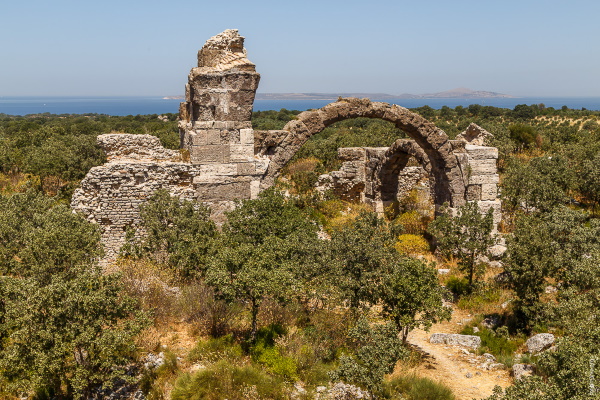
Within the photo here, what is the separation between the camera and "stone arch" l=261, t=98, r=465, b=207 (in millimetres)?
12742

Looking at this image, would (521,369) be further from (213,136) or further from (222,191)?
(213,136)

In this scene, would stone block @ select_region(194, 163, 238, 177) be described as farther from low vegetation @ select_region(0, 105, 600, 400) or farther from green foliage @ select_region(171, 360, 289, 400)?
green foliage @ select_region(171, 360, 289, 400)

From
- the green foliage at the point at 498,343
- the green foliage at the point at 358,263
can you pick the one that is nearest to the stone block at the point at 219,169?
the green foliage at the point at 358,263

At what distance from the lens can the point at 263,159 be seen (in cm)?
1262

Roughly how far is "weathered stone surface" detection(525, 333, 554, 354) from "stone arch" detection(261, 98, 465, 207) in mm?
5808

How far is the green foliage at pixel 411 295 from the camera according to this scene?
8352 mm

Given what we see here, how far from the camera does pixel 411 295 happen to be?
834 centimetres

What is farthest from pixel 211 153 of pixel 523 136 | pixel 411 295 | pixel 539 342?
pixel 523 136

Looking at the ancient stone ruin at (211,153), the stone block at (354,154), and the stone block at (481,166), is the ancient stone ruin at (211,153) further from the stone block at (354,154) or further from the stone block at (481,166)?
the stone block at (354,154)

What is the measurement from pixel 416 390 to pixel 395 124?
28.2 ft

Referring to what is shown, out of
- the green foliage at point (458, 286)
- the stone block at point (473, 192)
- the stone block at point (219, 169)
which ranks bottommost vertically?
the green foliage at point (458, 286)

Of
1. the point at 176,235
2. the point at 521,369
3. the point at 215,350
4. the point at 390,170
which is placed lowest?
the point at 521,369

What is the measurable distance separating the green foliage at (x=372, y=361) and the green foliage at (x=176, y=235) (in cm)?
368

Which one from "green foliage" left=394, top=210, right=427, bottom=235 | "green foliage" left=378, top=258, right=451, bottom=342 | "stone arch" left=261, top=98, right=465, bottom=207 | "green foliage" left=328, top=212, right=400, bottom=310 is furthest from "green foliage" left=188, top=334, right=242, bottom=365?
"green foliage" left=394, top=210, right=427, bottom=235
